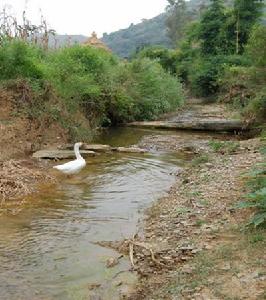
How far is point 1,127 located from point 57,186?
13.9ft

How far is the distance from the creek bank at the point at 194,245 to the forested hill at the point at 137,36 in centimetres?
8877

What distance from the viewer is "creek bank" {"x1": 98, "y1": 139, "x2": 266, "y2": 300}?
18.0ft

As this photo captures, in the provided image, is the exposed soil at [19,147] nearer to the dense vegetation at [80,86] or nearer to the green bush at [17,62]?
the dense vegetation at [80,86]

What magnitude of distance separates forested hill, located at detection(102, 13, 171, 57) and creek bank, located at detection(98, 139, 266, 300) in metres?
88.8

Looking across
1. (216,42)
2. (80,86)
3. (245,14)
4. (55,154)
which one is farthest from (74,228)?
(216,42)

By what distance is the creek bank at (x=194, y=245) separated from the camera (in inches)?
216

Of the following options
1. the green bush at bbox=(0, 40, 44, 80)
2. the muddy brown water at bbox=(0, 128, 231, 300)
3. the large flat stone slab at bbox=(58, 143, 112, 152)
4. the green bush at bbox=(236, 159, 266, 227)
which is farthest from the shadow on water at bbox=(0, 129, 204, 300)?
the green bush at bbox=(0, 40, 44, 80)

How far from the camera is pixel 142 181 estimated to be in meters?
12.1

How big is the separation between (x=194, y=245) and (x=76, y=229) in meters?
2.31

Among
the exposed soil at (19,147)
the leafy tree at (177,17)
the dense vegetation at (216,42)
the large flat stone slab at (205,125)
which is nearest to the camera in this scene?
the exposed soil at (19,147)

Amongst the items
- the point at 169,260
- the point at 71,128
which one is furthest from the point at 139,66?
the point at 169,260

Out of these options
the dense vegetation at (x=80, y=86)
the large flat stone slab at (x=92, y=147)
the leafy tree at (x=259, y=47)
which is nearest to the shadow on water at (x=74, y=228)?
the large flat stone slab at (x=92, y=147)

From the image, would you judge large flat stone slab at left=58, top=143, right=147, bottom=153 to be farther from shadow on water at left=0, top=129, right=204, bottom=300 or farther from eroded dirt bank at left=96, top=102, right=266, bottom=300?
eroded dirt bank at left=96, top=102, right=266, bottom=300

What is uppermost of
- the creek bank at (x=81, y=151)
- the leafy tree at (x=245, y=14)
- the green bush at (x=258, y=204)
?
the leafy tree at (x=245, y=14)
